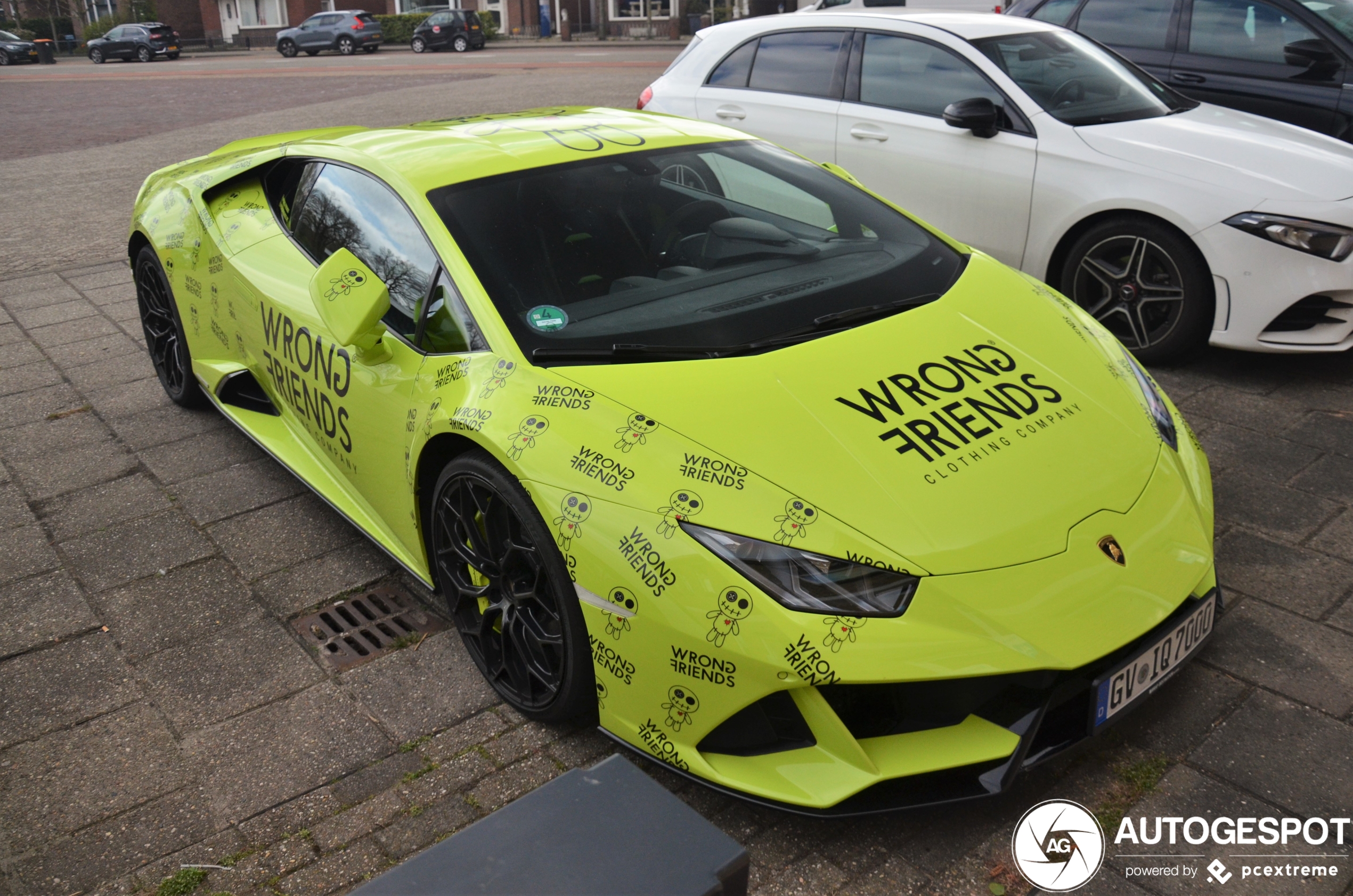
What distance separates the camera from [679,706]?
2199mm

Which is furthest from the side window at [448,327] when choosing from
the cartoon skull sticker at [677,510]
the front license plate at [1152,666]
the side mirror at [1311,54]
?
the side mirror at [1311,54]

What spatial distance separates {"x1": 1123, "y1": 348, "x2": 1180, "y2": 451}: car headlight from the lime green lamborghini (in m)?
0.02

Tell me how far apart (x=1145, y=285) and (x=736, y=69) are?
2876mm

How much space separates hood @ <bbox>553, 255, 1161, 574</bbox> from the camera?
2207 mm

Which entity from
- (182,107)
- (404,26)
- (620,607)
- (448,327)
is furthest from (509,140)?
(404,26)

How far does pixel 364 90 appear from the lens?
66.4ft

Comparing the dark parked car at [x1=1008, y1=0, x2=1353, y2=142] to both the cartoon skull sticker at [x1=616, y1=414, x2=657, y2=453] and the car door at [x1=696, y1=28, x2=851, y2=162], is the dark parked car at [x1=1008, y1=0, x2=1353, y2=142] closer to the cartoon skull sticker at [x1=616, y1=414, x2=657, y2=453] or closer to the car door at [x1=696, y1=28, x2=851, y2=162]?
the car door at [x1=696, y1=28, x2=851, y2=162]

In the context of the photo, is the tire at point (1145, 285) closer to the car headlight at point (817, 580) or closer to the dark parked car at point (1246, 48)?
the dark parked car at point (1246, 48)

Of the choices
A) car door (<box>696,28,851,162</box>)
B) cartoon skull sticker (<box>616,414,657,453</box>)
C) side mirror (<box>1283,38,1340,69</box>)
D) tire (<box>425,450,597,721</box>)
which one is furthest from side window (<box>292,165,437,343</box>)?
side mirror (<box>1283,38,1340,69</box>)

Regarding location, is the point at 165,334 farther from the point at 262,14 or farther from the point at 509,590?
the point at 262,14

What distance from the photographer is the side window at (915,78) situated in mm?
5320

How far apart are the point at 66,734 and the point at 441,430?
50.2 inches

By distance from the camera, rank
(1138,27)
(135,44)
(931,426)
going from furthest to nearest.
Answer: (135,44) → (1138,27) → (931,426)

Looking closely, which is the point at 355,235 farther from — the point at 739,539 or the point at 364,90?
the point at 364,90
